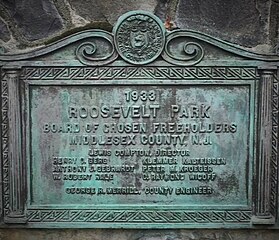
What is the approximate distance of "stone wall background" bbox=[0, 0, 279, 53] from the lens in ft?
7.65

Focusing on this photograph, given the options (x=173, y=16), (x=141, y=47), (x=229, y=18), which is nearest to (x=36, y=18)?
(x=141, y=47)

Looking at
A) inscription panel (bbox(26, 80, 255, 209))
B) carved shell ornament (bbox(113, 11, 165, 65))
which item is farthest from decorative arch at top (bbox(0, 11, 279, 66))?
inscription panel (bbox(26, 80, 255, 209))

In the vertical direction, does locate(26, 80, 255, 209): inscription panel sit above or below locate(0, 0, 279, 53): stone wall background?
below

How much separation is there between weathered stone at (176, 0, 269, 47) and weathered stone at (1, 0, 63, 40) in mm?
590

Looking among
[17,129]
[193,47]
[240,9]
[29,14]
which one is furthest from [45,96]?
[240,9]

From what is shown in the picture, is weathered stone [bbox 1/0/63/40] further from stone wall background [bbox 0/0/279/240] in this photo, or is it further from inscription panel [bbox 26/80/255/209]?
inscription panel [bbox 26/80/255/209]

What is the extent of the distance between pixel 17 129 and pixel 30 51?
1.23ft

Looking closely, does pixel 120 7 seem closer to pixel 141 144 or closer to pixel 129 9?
pixel 129 9

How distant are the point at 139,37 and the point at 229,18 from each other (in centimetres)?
44

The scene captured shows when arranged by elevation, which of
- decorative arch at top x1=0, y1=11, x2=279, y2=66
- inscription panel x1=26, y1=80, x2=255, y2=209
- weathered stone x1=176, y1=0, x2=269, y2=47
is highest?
weathered stone x1=176, y1=0, x2=269, y2=47

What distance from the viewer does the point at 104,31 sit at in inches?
90.4

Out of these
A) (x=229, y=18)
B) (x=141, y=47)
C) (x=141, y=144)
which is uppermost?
(x=229, y=18)

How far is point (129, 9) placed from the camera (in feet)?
7.70

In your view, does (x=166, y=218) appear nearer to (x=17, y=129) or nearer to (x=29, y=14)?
(x=17, y=129)
